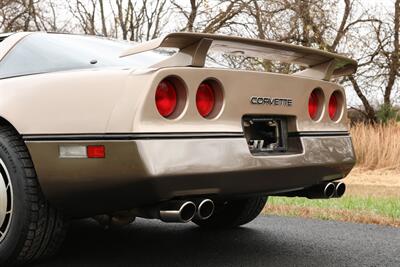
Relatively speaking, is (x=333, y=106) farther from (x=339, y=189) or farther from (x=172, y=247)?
(x=172, y=247)

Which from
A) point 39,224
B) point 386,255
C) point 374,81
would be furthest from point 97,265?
point 374,81

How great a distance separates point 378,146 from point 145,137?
1049 cm

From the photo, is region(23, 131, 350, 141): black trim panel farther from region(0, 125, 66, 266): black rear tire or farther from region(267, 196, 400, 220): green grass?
region(267, 196, 400, 220): green grass

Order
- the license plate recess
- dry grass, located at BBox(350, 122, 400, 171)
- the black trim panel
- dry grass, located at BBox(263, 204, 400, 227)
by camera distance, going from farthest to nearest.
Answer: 1. dry grass, located at BBox(350, 122, 400, 171)
2. dry grass, located at BBox(263, 204, 400, 227)
3. the license plate recess
4. the black trim panel

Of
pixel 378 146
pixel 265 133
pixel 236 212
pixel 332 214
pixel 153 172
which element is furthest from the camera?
pixel 378 146

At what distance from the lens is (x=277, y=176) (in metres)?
3.10

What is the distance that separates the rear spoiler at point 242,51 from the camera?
2814mm

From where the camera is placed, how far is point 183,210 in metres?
2.76

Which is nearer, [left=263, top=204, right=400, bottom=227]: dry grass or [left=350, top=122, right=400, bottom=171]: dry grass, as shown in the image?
[left=263, top=204, right=400, bottom=227]: dry grass

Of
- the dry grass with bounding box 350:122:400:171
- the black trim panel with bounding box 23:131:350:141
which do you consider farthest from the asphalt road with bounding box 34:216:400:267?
the dry grass with bounding box 350:122:400:171

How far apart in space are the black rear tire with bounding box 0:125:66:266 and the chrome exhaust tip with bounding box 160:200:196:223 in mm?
628

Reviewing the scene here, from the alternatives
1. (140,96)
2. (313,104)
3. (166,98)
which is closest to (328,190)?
(313,104)

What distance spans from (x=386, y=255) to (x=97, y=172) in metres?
1.79

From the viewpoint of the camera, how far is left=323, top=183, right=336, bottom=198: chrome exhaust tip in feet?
11.5
